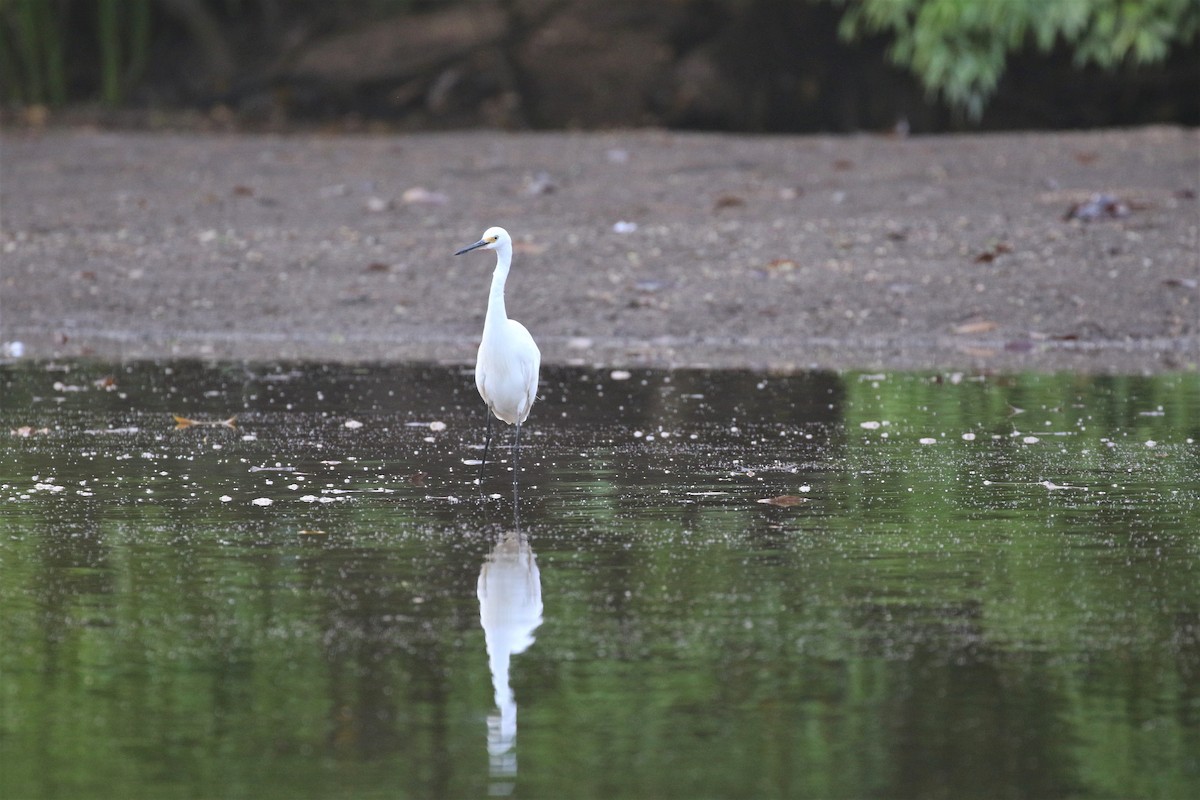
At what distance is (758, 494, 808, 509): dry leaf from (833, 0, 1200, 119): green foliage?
1215 cm

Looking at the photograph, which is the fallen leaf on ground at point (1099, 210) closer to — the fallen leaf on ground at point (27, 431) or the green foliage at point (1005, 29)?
the green foliage at point (1005, 29)

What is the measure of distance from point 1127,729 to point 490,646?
1.75 meters

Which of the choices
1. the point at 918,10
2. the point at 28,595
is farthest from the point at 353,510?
the point at 918,10

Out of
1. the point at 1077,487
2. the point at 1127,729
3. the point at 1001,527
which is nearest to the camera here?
the point at 1127,729

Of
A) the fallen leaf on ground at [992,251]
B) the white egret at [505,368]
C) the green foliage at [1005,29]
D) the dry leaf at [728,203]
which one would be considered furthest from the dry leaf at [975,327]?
the green foliage at [1005,29]

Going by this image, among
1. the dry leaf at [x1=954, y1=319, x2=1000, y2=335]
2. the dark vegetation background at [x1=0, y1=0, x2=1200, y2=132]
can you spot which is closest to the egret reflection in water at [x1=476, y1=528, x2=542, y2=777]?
the dry leaf at [x1=954, y1=319, x2=1000, y2=335]

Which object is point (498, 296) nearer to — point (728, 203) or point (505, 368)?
point (505, 368)

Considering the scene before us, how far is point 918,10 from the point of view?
19625mm

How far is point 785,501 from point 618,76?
15.6m

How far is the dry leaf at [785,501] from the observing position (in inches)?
294

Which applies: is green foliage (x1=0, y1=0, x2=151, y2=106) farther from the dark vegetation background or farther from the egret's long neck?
the egret's long neck

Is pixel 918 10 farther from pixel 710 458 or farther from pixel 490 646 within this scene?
pixel 490 646

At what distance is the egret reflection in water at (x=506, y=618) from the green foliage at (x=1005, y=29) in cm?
1319

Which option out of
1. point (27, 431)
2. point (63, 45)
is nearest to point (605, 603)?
point (27, 431)
